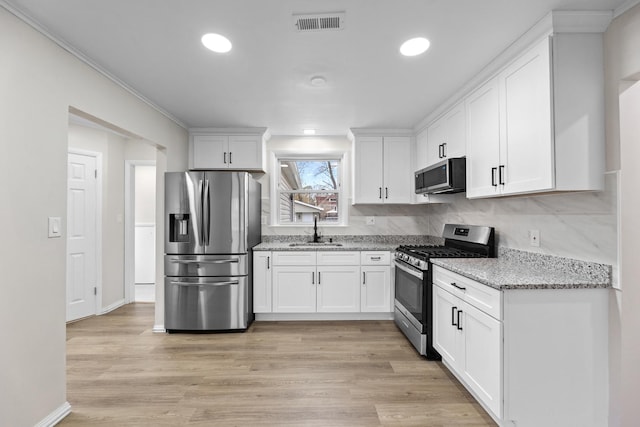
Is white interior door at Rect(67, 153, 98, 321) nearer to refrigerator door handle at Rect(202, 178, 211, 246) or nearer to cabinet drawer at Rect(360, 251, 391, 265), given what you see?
refrigerator door handle at Rect(202, 178, 211, 246)

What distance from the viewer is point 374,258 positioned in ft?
12.0

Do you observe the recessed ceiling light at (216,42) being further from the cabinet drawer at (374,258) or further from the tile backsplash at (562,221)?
the cabinet drawer at (374,258)

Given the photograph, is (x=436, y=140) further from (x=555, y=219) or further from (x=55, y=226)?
(x=55, y=226)

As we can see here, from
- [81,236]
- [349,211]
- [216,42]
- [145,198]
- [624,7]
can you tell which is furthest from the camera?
[145,198]

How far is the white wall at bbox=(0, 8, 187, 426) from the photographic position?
162 centimetres

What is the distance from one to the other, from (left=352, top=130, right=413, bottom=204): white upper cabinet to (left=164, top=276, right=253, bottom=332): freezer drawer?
6.51 ft

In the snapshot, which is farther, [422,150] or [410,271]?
[422,150]

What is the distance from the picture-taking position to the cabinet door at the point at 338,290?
3.63m

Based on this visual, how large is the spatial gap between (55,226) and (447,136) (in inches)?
126

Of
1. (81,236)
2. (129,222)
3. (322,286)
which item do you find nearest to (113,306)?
(81,236)

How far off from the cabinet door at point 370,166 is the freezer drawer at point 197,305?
77.6 inches

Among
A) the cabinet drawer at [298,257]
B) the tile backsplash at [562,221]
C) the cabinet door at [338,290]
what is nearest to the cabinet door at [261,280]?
the cabinet drawer at [298,257]

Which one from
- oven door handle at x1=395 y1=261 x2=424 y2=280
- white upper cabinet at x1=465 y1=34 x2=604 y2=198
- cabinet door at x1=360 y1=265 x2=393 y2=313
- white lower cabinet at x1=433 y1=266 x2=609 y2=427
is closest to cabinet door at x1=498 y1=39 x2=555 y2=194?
white upper cabinet at x1=465 y1=34 x2=604 y2=198

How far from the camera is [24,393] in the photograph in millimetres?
1704
